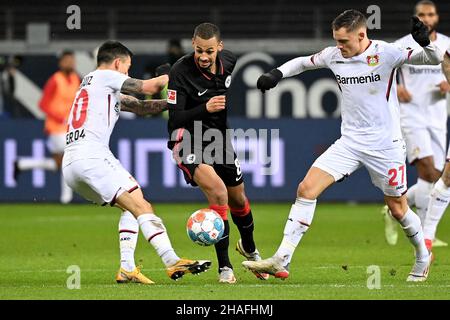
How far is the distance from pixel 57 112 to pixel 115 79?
9.69m

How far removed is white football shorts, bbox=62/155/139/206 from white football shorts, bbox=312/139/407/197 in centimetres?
151

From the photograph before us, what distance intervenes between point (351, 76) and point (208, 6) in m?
15.7

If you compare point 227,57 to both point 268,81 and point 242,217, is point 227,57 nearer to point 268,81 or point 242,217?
point 268,81

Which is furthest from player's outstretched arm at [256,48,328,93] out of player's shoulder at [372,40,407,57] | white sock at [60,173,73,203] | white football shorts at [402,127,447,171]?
white sock at [60,173,73,203]

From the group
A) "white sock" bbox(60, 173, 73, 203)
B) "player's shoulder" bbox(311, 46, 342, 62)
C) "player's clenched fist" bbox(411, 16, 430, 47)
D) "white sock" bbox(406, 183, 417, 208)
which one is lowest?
"white sock" bbox(60, 173, 73, 203)

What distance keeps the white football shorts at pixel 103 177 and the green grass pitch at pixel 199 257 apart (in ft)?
2.35

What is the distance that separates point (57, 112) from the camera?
60.3 feet

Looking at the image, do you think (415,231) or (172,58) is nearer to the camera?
A: (415,231)

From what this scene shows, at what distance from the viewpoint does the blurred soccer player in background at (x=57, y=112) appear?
18.1m

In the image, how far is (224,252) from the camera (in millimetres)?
9148

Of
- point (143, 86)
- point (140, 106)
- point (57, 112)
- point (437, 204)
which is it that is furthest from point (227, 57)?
point (57, 112)

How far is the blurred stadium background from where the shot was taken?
1805 cm

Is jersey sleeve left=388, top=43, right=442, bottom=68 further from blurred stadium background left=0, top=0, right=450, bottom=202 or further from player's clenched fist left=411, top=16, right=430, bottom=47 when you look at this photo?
blurred stadium background left=0, top=0, right=450, bottom=202

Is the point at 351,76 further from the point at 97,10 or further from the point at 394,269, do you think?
the point at 97,10
